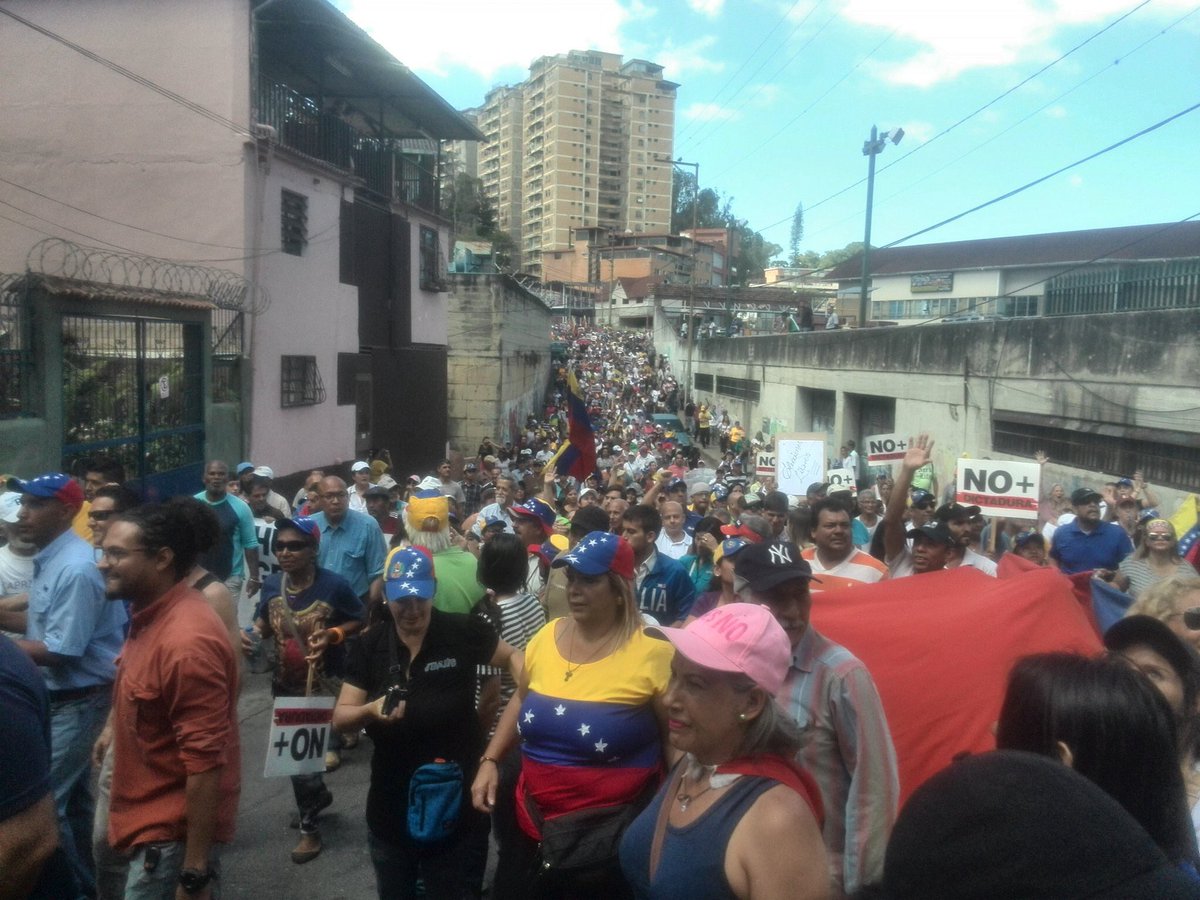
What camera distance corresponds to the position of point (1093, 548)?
778 cm

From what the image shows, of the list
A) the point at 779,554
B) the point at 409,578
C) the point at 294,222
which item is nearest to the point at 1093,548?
the point at 779,554

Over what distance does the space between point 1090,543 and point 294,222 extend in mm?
12241

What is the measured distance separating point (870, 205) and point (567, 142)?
8802 centimetres

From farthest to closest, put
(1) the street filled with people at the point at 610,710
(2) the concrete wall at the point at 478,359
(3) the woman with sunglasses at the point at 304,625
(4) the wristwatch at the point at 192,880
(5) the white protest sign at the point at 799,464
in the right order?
(2) the concrete wall at the point at 478,359 < (5) the white protest sign at the point at 799,464 < (3) the woman with sunglasses at the point at 304,625 < (4) the wristwatch at the point at 192,880 < (1) the street filled with people at the point at 610,710

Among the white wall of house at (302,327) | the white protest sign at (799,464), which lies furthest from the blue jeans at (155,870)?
the white wall of house at (302,327)

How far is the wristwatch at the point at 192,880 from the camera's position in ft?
9.79

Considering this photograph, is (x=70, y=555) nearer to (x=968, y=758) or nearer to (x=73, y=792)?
(x=73, y=792)

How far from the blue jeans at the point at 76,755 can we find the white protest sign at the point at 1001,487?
25.7 feet

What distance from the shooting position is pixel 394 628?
371 cm

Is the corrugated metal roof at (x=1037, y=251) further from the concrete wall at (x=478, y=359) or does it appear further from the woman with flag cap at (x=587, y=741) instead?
the woman with flag cap at (x=587, y=741)

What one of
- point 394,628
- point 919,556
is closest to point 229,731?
point 394,628

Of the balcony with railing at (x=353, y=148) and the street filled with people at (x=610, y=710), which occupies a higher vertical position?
the balcony with railing at (x=353, y=148)

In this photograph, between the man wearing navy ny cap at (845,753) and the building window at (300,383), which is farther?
the building window at (300,383)

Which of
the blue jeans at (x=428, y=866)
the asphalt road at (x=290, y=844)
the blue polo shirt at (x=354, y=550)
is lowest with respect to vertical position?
the asphalt road at (x=290, y=844)
